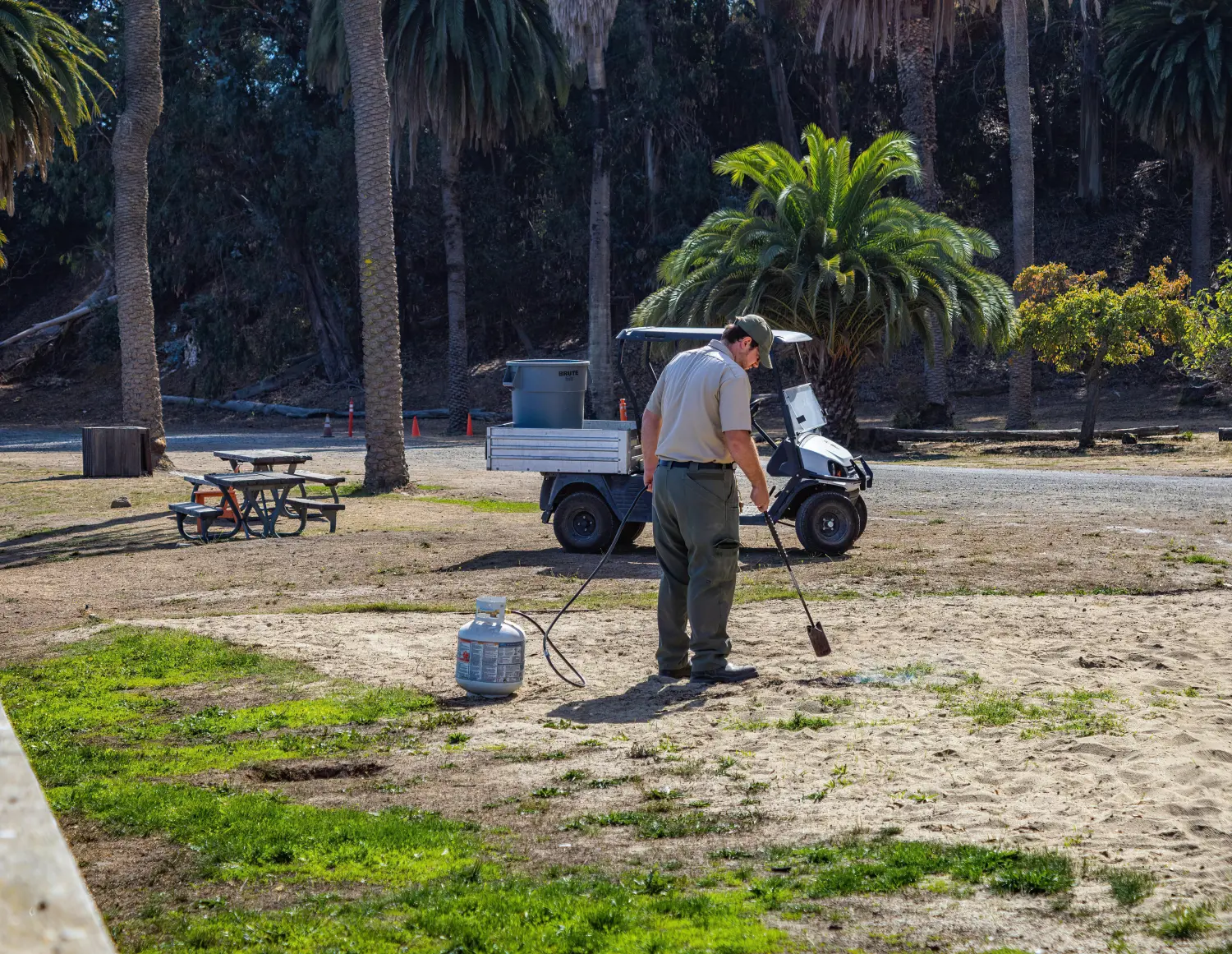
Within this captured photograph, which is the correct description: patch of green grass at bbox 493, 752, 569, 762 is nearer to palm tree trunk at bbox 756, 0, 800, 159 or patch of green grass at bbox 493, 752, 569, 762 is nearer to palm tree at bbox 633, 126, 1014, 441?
palm tree at bbox 633, 126, 1014, 441

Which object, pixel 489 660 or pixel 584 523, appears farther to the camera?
pixel 584 523

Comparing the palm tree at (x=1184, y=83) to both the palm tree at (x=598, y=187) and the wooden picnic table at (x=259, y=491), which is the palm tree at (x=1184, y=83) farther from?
the wooden picnic table at (x=259, y=491)

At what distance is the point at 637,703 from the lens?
7492mm

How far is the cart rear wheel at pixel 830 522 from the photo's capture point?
1373 centimetres

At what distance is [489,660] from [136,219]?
64.1 ft

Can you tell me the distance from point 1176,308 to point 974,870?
82.9 feet

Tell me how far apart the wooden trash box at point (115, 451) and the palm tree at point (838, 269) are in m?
9.70

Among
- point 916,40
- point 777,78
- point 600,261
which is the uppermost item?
point 777,78

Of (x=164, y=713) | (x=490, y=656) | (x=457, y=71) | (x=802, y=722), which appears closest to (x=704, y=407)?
(x=490, y=656)

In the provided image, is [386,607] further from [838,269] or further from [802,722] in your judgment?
[838,269]

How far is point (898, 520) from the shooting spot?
54.6 feet

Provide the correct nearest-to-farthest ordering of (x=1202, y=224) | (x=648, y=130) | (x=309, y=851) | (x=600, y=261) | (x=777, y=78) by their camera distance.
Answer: (x=309, y=851) < (x=600, y=261) < (x=1202, y=224) < (x=777, y=78) < (x=648, y=130)

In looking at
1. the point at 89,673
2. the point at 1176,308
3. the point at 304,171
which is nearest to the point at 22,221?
the point at 304,171

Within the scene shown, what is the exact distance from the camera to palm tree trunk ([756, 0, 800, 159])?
144 ft
